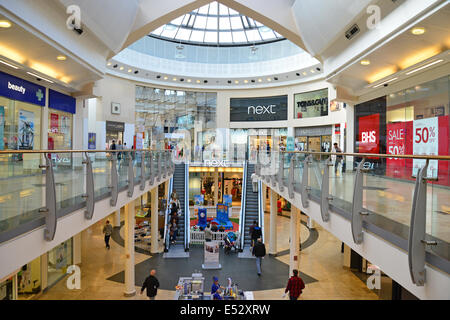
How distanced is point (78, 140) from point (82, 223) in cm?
923

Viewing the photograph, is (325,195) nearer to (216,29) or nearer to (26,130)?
(26,130)

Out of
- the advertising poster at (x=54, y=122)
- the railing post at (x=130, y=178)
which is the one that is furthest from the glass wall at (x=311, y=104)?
the railing post at (x=130, y=178)

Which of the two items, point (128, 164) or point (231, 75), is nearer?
point (128, 164)

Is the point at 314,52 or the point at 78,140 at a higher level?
the point at 314,52

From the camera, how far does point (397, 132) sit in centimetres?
986

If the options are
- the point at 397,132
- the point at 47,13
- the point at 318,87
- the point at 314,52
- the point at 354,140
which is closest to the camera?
the point at 47,13

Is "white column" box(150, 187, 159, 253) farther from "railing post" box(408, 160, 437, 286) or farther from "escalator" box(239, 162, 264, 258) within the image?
"railing post" box(408, 160, 437, 286)

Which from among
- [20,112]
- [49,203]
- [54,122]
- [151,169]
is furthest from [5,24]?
[151,169]

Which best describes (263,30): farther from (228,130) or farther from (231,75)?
(228,130)

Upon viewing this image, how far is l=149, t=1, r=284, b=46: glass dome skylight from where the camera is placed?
76.9ft

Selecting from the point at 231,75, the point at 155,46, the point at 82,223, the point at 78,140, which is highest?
the point at 155,46

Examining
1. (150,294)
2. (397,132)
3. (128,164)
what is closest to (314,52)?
(397,132)

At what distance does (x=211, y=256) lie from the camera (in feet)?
38.4

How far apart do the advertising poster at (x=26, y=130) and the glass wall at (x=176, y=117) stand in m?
14.4
